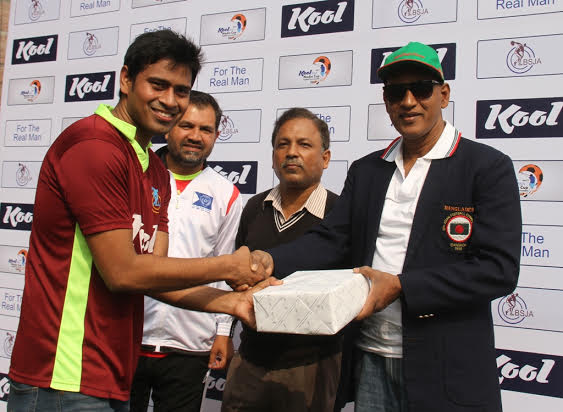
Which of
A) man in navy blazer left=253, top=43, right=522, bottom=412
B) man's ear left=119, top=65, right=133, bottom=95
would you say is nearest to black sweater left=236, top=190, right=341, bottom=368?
man in navy blazer left=253, top=43, right=522, bottom=412

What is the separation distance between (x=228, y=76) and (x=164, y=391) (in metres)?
1.82

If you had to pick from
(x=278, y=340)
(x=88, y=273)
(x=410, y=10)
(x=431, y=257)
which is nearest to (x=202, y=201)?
(x=278, y=340)

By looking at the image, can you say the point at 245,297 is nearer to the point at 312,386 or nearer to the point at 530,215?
the point at 312,386

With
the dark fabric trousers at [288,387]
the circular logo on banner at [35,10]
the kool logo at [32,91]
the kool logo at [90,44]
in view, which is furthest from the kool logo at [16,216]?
the dark fabric trousers at [288,387]

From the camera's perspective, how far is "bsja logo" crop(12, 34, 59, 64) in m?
3.68

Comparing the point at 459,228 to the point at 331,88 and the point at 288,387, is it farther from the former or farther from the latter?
the point at 331,88

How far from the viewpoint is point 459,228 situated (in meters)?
1.50

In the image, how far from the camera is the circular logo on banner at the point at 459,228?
1493 mm

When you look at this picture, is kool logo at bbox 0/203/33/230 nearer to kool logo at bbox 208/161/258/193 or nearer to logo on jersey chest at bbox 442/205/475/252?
kool logo at bbox 208/161/258/193

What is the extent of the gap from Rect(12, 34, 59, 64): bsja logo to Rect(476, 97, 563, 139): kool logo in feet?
9.88

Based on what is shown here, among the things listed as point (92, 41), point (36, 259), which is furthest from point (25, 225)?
point (36, 259)

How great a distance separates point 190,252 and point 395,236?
3.52 ft

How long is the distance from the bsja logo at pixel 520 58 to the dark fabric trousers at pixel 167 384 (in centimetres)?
205

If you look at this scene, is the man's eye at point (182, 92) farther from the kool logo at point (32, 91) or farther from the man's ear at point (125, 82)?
the kool logo at point (32, 91)
